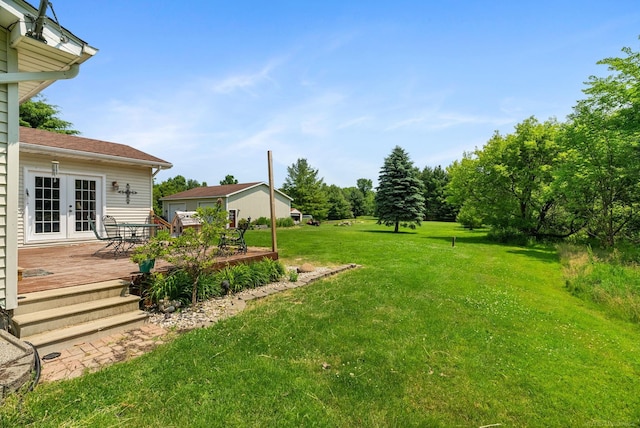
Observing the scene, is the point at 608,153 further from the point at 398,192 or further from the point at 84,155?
the point at 84,155

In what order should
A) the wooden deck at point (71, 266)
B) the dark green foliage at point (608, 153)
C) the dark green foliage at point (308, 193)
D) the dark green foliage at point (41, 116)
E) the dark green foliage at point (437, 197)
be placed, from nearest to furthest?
the wooden deck at point (71, 266) < the dark green foliage at point (608, 153) < the dark green foliage at point (41, 116) < the dark green foliage at point (308, 193) < the dark green foliage at point (437, 197)

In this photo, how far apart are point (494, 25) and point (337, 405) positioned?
9.70 meters

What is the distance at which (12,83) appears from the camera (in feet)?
11.0

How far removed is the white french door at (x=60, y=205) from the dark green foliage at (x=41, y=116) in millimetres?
20174

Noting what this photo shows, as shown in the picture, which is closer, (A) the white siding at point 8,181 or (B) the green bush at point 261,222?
(A) the white siding at point 8,181

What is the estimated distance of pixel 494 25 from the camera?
26.2 ft

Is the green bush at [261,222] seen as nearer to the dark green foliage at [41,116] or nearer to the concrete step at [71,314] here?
the dark green foliage at [41,116]

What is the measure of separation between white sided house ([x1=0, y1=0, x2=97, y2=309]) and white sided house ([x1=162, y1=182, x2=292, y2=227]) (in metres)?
21.7

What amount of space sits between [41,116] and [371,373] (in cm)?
3144

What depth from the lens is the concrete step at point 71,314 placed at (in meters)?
3.20

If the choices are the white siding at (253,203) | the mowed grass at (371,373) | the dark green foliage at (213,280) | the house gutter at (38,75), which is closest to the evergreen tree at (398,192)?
the white siding at (253,203)

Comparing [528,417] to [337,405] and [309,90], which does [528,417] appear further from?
[309,90]

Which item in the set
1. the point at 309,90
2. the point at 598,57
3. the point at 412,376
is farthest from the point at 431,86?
the point at 412,376

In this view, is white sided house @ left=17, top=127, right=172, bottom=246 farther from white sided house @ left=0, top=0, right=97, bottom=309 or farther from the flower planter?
white sided house @ left=0, top=0, right=97, bottom=309
